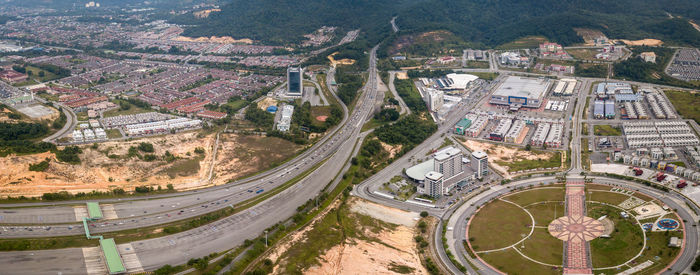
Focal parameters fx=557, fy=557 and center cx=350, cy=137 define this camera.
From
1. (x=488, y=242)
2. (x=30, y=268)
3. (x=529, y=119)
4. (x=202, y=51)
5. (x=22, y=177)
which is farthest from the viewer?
(x=202, y=51)

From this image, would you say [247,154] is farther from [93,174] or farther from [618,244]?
[618,244]

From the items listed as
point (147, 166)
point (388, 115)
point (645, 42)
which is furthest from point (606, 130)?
point (147, 166)

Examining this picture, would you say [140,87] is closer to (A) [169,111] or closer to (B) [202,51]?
(A) [169,111]

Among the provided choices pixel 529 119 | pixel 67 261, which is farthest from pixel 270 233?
pixel 529 119

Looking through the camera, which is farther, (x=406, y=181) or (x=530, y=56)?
(x=530, y=56)

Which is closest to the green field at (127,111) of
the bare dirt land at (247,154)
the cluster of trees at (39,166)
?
the bare dirt land at (247,154)

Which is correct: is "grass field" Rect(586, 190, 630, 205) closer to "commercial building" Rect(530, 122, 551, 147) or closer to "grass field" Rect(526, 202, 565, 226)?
"grass field" Rect(526, 202, 565, 226)

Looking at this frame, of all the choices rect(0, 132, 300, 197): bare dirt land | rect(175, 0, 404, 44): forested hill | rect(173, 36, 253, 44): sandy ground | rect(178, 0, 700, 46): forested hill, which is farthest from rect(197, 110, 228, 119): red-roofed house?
rect(173, 36, 253, 44): sandy ground

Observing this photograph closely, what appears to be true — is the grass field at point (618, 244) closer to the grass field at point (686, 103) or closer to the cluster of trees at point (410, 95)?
the grass field at point (686, 103)
